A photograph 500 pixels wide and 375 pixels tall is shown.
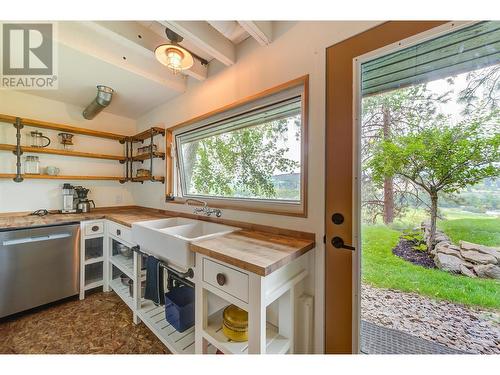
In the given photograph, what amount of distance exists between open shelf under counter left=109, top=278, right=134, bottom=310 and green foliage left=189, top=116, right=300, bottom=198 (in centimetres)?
124

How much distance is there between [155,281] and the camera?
1.46 meters

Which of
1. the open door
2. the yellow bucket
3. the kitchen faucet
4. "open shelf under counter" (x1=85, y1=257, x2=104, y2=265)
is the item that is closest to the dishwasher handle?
"open shelf under counter" (x1=85, y1=257, x2=104, y2=265)

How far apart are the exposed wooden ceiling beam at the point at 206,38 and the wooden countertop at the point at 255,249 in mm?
1410

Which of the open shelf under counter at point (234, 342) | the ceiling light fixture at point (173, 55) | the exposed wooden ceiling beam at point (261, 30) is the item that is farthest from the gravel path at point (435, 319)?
the ceiling light fixture at point (173, 55)

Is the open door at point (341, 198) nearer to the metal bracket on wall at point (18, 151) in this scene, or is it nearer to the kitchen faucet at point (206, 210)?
the kitchen faucet at point (206, 210)

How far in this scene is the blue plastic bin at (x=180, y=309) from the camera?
4.68 feet

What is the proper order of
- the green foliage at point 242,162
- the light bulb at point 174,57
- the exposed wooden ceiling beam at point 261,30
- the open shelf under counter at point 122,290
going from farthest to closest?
1. the open shelf under counter at point 122,290
2. the green foliage at point 242,162
3. the light bulb at point 174,57
4. the exposed wooden ceiling beam at point 261,30

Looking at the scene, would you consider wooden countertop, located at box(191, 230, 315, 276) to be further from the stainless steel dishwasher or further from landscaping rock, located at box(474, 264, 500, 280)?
the stainless steel dishwasher

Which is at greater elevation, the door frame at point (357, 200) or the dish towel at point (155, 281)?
the door frame at point (357, 200)

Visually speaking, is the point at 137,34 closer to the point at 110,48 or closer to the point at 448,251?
the point at 110,48

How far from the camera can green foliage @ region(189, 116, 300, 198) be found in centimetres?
154

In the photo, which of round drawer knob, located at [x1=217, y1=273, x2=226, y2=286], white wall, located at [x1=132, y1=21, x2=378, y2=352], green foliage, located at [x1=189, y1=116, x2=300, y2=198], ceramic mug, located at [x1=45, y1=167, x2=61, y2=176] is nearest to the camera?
round drawer knob, located at [x1=217, y1=273, x2=226, y2=286]
